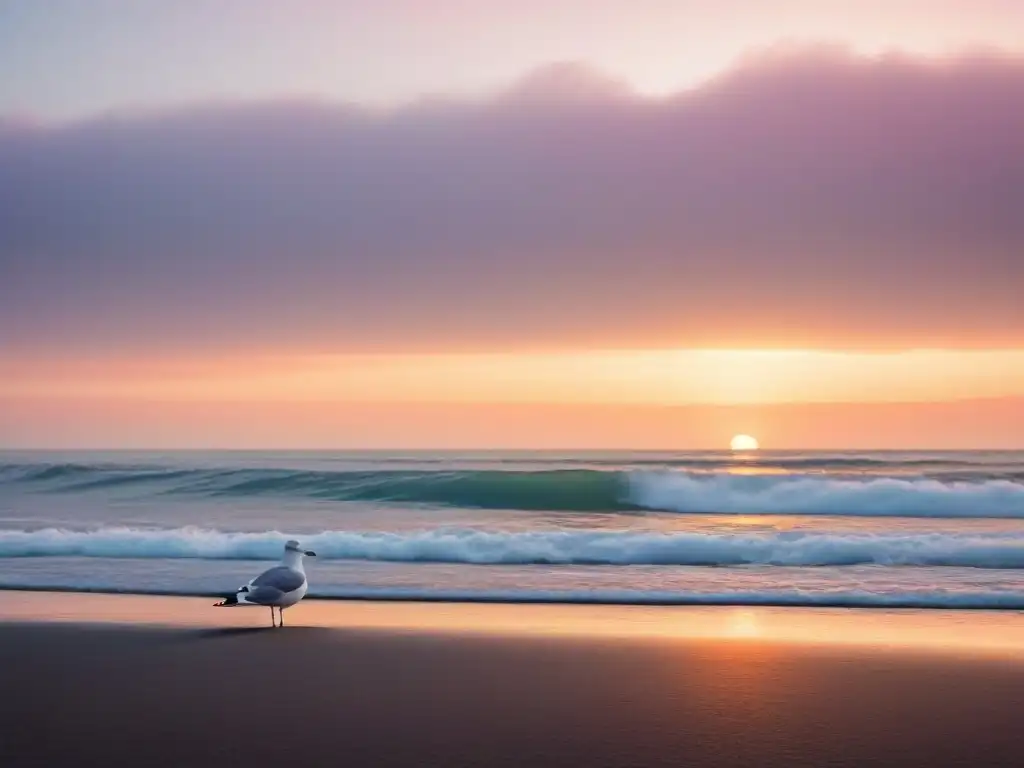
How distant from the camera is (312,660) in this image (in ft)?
24.2

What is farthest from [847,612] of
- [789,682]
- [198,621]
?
[198,621]

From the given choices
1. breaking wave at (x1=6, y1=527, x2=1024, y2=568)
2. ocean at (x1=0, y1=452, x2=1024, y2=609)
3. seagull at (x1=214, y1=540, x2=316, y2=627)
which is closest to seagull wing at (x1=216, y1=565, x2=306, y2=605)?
seagull at (x1=214, y1=540, x2=316, y2=627)

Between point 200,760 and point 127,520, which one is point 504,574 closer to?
point 200,760

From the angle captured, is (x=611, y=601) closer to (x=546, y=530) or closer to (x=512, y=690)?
(x=512, y=690)

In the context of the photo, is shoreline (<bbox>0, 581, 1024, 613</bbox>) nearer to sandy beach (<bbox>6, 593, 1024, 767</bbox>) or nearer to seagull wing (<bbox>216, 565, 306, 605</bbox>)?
sandy beach (<bbox>6, 593, 1024, 767</bbox>)

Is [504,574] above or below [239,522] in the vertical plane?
below

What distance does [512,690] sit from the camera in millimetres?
6414

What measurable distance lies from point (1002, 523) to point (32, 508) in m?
19.5

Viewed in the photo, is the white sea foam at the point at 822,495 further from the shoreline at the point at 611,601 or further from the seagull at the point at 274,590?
the seagull at the point at 274,590

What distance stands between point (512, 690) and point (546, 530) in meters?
12.0

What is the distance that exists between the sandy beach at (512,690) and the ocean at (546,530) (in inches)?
69.9

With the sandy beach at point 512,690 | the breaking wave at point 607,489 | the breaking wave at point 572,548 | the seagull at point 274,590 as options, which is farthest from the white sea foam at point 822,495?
the seagull at point 274,590

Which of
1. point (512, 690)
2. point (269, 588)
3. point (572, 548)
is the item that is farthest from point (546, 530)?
A: point (512, 690)

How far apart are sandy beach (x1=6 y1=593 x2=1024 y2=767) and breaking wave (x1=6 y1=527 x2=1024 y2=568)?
4125mm
